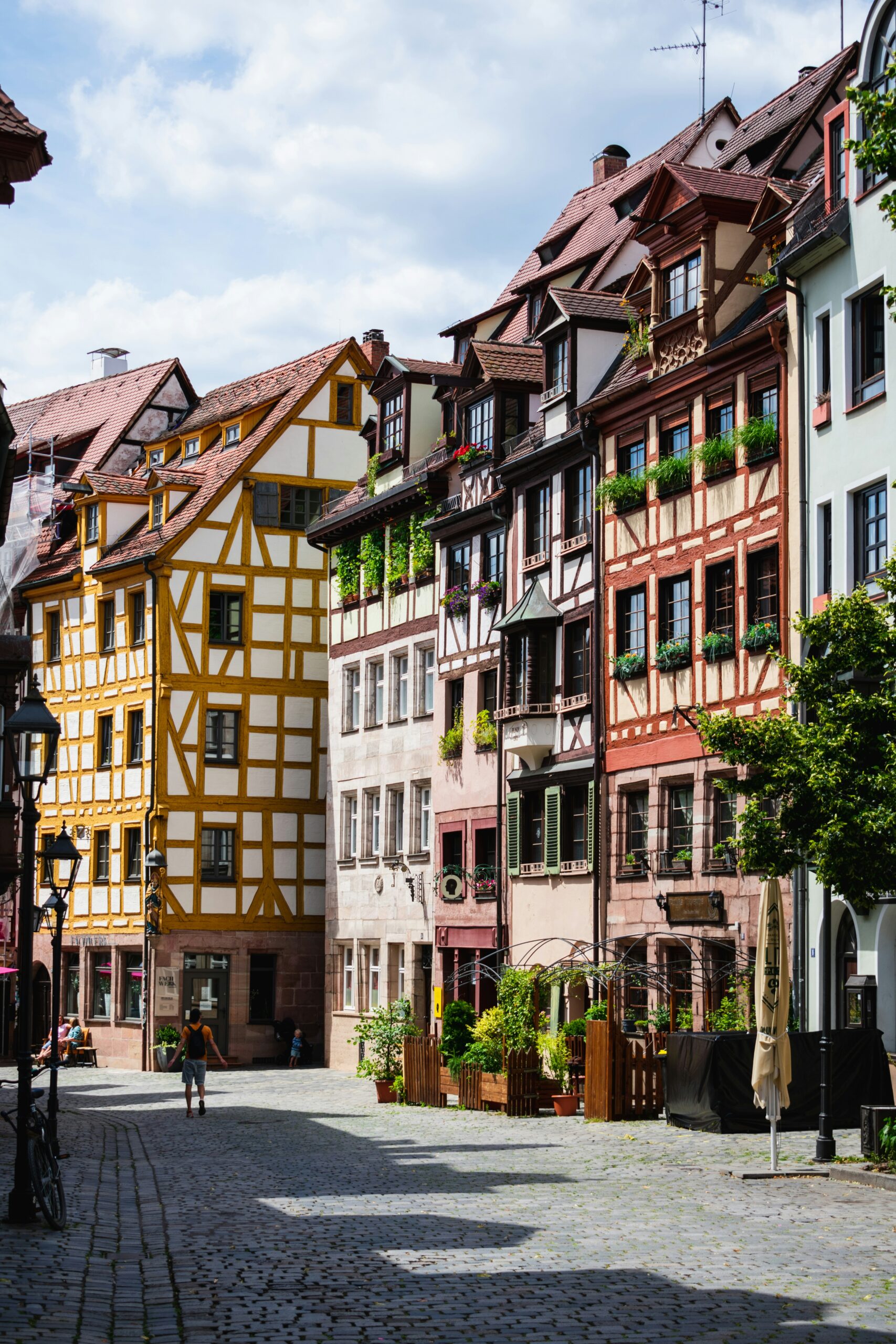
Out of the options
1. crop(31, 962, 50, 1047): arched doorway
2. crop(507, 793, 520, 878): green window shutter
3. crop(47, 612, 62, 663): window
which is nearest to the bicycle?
crop(507, 793, 520, 878): green window shutter

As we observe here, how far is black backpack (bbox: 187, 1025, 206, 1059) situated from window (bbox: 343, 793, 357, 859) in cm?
1619

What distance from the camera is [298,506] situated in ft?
167

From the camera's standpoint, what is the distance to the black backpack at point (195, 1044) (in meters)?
30.4

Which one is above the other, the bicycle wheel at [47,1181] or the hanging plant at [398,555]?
the hanging plant at [398,555]

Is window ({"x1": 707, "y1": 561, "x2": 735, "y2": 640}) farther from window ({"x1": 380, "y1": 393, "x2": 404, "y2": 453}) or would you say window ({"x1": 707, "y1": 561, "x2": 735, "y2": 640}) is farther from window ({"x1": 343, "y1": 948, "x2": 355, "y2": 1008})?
window ({"x1": 343, "y1": 948, "x2": 355, "y2": 1008})

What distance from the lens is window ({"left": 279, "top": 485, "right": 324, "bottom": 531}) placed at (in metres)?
50.9

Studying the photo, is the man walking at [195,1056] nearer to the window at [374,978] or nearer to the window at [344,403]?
the window at [374,978]

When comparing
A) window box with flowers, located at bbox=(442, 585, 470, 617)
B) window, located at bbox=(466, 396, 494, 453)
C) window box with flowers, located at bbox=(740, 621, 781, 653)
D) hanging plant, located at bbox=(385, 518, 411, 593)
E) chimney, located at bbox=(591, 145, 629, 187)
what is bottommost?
window box with flowers, located at bbox=(740, 621, 781, 653)

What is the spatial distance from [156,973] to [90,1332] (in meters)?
37.8

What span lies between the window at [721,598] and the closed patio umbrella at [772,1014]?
10599mm

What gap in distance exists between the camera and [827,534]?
2845 cm

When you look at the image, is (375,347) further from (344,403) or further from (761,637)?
(761,637)

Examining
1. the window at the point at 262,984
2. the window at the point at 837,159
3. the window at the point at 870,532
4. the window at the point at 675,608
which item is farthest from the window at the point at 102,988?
the window at the point at 837,159

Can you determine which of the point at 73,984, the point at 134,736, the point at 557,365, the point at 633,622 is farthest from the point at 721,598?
the point at 73,984
